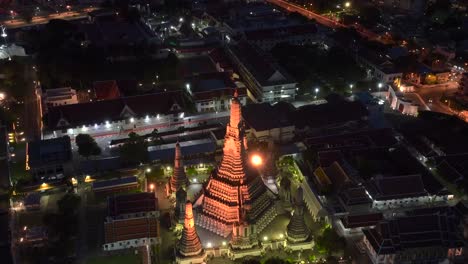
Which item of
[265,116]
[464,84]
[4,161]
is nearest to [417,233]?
[265,116]

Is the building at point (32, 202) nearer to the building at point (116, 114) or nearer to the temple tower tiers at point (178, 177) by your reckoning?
the building at point (116, 114)

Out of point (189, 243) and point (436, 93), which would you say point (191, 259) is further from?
point (436, 93)

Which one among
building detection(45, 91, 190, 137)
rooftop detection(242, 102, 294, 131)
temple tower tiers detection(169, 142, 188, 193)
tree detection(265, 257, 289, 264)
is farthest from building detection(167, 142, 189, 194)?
building detection(45, 91, 190, 137)

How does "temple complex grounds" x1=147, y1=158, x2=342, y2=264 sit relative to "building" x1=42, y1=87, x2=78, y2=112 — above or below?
below

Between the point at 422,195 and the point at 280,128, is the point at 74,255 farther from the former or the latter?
the point at 422,195

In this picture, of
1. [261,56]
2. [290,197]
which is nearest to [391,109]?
[261,56]

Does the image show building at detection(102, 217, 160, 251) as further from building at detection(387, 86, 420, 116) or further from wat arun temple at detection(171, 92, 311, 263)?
building at detection(387, 86, 420, 116)
